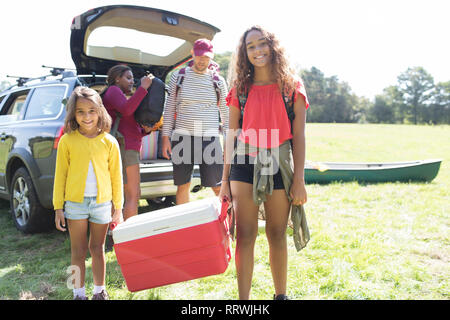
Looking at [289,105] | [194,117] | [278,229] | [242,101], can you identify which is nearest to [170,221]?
[278,229]

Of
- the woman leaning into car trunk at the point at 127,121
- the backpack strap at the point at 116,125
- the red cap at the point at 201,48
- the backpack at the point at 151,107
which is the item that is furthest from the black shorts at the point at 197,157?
the red cap at the point at 201,48

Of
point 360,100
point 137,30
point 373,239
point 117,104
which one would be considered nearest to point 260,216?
point 117,104

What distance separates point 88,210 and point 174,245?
2.38 ft

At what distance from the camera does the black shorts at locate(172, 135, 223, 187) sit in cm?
316

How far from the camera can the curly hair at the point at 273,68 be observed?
2137 mm

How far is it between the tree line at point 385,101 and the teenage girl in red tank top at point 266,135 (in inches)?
2297

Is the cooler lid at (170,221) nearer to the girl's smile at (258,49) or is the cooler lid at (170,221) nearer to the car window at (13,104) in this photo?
the girl's smile at (258,49)

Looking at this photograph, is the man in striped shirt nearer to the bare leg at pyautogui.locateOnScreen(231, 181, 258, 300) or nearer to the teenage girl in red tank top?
the teenage girl in red tank top

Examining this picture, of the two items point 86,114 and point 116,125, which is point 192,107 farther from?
point 86,114

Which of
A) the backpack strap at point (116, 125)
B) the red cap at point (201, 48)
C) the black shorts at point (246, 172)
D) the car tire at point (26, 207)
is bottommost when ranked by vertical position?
the car tire at point (26, 207)

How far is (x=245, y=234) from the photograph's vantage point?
7.17 feet

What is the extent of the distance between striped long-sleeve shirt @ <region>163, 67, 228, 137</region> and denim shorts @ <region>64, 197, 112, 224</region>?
0.99 m

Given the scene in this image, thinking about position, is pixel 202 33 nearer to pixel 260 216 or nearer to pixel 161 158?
pixel 161 158
